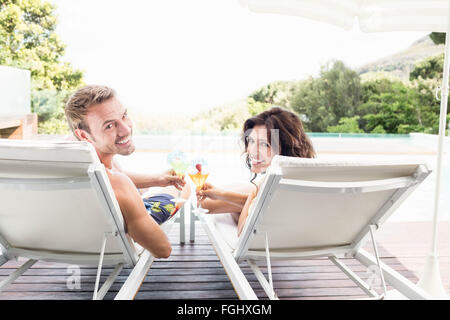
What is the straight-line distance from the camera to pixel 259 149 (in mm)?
1971

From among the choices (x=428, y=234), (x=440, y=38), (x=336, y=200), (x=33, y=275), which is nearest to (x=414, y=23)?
(x=428, y=234)

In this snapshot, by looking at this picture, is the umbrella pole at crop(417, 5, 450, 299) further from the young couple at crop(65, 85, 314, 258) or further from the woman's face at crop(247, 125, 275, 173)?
the woman's face at crop(247, 125, 275, 173)

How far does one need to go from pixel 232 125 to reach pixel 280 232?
8526mm

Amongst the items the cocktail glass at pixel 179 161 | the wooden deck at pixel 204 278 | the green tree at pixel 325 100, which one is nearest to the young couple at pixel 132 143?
the cocktail glass at pixel 179 161

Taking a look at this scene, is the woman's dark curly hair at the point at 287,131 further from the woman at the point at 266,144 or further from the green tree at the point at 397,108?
the green tree at the point at 397,108

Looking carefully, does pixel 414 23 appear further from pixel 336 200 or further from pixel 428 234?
pixel 336 200

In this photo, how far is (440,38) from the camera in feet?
32.3

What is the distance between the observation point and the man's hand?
2.32 metres

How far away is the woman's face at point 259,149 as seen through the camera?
6.41 feet

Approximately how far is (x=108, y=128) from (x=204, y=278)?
1.03m

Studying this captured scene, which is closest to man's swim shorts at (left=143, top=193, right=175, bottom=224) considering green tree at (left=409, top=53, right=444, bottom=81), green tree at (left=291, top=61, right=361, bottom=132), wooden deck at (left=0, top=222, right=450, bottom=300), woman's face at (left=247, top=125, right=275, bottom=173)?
wooden deck at (left=0, top=222, right=450, bottom=300)

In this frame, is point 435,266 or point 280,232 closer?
point 280,232

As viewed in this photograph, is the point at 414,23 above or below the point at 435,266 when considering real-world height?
above

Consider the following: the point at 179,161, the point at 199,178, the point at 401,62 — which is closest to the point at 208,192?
the point at 199,178
